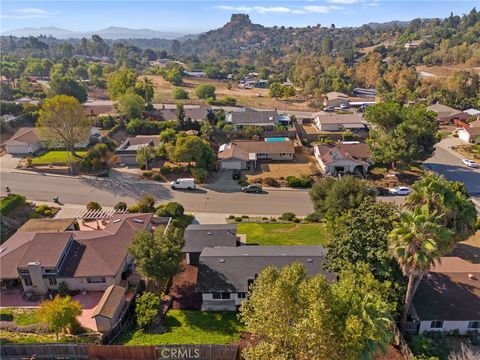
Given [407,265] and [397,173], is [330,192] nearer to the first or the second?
[407,265]

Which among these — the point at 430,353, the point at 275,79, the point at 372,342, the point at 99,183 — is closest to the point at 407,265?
the point at 372,342

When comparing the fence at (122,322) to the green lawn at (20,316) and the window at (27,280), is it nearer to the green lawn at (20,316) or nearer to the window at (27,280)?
the green lawn at (20,316)

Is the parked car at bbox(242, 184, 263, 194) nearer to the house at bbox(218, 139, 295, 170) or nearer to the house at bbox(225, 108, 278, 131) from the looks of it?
the house at bbox(218, 139, 295, 170)

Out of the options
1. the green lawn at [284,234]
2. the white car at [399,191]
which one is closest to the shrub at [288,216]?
the green lawn at [284,234]

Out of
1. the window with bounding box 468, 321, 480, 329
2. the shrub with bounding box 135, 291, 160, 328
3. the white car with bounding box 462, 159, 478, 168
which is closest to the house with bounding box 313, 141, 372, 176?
the white car with bounding box 462, 159, 478, 168

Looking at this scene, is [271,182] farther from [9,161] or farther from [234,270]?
[9,161]

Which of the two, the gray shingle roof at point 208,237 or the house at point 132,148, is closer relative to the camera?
the gray shingle roof at point 208,237

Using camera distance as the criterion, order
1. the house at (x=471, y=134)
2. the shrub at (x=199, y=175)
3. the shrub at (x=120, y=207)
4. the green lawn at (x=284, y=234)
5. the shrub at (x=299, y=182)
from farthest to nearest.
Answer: the house at (x=471, y=134), the shrub at (x=199, y=175), the shrub at (x=299, y=182), the shrub at (x=120, y=207), the green lawn at (x=284, y=234)
